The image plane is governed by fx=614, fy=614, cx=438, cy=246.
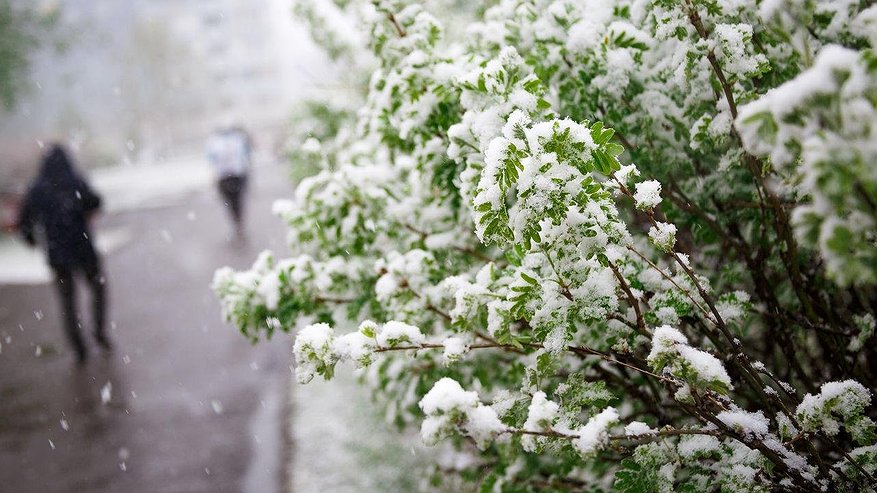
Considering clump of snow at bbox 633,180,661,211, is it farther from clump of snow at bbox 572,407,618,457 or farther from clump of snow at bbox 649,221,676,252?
clump of snow at bbox 572,407,618,457

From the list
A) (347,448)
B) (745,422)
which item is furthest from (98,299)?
(745,422)

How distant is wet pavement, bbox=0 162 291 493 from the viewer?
417 centimetres

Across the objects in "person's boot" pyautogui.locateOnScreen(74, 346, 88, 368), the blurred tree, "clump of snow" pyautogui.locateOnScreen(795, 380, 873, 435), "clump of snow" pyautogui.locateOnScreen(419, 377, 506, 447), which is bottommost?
"clump of snow" pyautogui.locateOnScreen(419, 377, 506, 447)

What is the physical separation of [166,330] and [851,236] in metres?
7.26

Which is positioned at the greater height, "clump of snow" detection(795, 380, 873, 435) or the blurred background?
the blurred background

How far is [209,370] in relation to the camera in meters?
5.83

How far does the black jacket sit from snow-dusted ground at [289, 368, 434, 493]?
9.11 ft

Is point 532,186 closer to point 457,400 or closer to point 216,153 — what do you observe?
point 457,400

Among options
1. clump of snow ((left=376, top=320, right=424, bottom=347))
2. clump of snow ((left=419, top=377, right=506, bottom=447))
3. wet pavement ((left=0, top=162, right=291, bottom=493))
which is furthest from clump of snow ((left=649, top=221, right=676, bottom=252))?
wet pavement ((left=0, top=162, right=291, bottom=493))

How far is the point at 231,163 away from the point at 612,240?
393 inches

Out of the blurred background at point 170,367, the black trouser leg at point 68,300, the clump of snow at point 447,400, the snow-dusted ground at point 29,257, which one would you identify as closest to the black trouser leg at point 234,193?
the blurred background at point 170,367

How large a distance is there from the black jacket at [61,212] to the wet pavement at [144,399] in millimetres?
1079

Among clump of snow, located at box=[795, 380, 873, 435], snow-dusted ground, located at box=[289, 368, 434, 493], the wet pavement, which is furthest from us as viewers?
the wet pavement

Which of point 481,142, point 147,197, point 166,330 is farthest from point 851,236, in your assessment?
point 147,197
